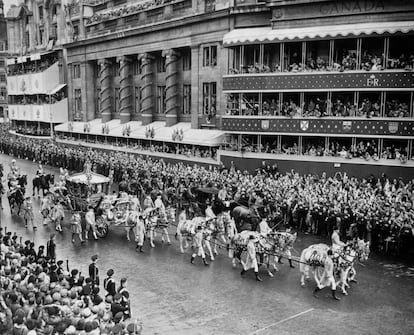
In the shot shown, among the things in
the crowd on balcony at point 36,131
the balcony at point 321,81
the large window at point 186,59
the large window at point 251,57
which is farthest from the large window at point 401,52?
the crowd on balcony at point 36,131

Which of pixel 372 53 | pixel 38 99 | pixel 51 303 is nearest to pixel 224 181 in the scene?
pixel 372 53

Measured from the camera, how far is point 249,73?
1426 inches

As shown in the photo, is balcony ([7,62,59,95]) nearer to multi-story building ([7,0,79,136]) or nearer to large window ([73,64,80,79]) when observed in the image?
multi-story building ([7,0,79,136])

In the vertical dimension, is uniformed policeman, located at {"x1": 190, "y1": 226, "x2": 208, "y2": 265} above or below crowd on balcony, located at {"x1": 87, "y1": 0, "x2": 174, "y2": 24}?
below

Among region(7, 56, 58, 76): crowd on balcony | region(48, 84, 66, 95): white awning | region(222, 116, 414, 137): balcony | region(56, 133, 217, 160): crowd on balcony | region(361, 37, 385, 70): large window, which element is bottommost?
region(56, 133, 217, 160): crowd on balcony

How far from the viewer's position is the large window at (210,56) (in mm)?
41469

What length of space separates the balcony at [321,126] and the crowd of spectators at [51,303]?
2120 cm

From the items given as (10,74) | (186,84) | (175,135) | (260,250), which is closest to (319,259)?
(260,250)

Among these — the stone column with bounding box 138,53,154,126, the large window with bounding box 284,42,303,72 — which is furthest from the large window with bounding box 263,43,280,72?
the stone column with bounding box 138,53,154,126

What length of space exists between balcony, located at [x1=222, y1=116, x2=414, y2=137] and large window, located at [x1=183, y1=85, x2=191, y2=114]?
35.4 ft

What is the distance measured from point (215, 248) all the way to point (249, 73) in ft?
59.2

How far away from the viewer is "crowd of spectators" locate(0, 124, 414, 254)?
834 inches

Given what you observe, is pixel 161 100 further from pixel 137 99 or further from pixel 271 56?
pixel 271 56

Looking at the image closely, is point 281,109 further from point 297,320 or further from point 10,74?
point 10,74
